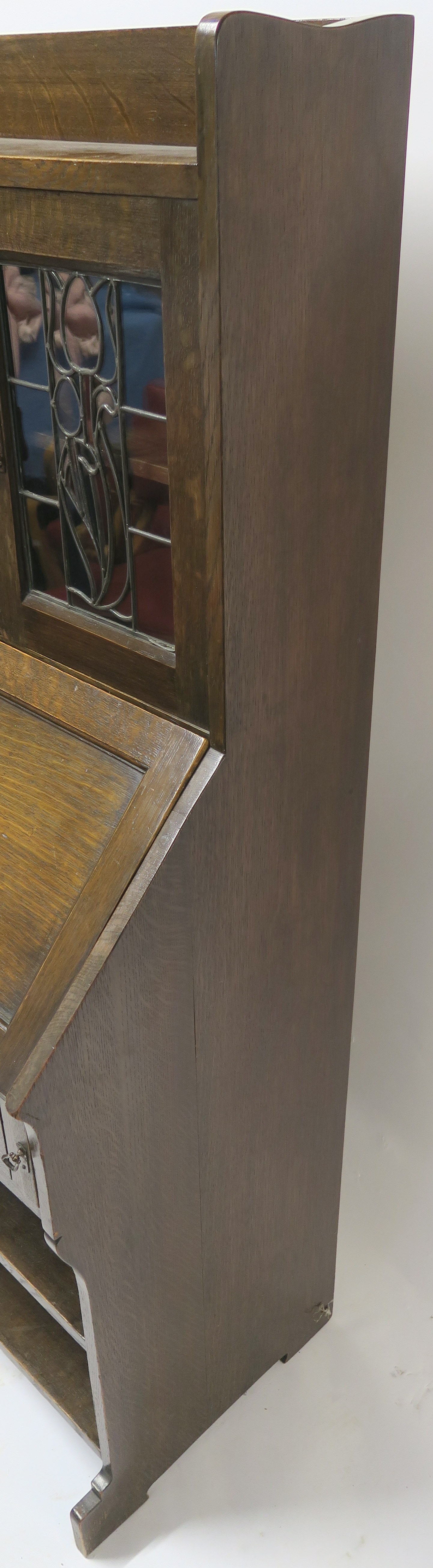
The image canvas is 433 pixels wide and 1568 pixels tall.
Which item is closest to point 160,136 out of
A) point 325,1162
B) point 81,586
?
point 81,586

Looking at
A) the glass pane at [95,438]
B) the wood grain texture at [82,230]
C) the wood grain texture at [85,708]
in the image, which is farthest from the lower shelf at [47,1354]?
the wood grain texture at [82,230]

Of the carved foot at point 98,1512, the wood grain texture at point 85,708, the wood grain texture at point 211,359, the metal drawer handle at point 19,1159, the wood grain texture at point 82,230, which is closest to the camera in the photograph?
the wood grain texture at point 211,359

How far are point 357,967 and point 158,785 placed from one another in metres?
1.03

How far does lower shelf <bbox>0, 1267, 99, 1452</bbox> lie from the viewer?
1.62 meters

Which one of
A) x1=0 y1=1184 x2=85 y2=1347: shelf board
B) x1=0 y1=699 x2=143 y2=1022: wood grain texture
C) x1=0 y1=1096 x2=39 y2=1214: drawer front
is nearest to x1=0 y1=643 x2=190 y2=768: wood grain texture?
x1=0 y1=699 x2=143 y2=1022: wood grain texture

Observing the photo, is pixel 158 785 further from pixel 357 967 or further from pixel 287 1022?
pixel 357 967

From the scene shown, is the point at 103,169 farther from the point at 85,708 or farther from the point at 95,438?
the point at 85,708

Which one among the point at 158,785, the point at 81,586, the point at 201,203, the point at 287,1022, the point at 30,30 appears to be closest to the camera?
the point at 201,203

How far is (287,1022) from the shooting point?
4.88 ft

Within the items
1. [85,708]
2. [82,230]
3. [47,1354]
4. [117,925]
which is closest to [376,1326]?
[47,1354]

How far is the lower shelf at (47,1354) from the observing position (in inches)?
64.0

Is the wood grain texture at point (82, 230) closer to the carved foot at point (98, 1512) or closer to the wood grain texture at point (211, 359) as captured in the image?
the wood grain texture at point (211, 359)

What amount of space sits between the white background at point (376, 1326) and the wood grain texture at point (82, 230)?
0.64m

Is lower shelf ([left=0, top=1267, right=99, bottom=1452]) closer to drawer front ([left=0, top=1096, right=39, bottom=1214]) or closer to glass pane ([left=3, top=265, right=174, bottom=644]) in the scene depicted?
drawer front ([left=0, top=1096, right=39, bottom=1214])
